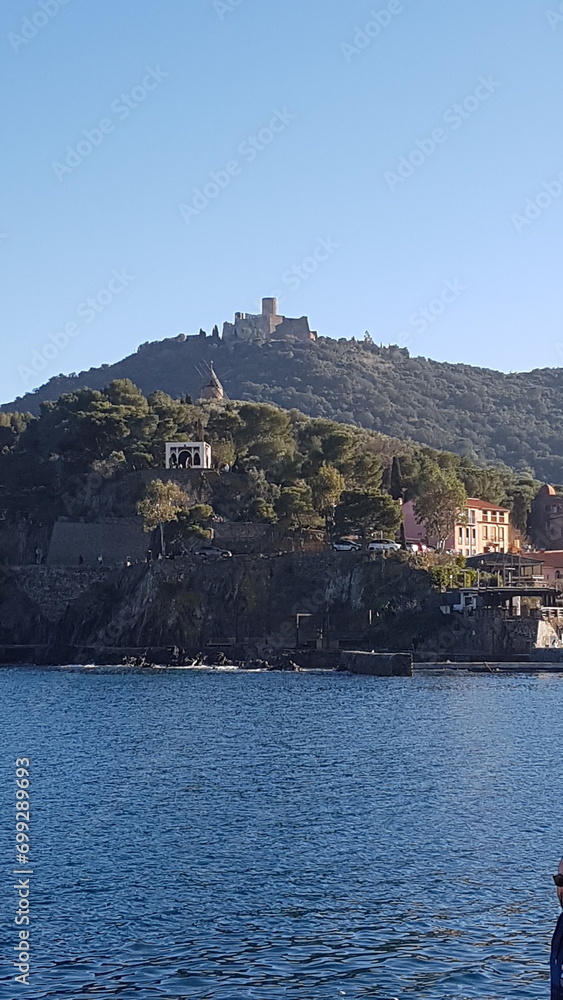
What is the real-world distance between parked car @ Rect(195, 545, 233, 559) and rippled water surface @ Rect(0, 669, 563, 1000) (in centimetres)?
4050

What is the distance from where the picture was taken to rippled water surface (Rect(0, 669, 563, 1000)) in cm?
1889

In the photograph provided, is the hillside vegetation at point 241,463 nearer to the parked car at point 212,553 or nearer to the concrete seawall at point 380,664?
the parked car at point 212,553

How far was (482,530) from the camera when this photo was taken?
108500 mm

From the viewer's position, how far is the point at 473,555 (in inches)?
4087

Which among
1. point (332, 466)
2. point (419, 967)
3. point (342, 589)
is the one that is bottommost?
point (419, 967)

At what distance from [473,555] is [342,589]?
69.6ft

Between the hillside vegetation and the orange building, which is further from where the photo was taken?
the orange building

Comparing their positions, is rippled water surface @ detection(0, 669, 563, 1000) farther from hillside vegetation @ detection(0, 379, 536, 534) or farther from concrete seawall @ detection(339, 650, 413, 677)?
hillside vegetation @ detection(0, 379, 536, 534)

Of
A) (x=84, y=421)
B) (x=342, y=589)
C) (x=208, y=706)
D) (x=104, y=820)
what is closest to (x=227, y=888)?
(x=104, y=820)

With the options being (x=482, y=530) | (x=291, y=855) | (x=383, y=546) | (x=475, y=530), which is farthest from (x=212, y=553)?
(x=291, y=855)

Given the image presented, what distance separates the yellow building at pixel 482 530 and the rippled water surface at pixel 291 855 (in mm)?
53649

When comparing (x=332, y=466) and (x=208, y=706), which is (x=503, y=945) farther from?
(x=332, y=466)

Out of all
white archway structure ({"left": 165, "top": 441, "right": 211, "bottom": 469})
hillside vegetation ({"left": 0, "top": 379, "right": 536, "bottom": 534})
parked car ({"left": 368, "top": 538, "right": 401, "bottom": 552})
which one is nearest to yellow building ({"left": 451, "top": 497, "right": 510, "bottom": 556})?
hillside vegetation ({"left": 0, "top": 379, "right": 536, "bottom": 534})

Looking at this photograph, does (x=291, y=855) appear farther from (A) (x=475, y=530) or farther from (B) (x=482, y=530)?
(B) (x=482, y=530)
